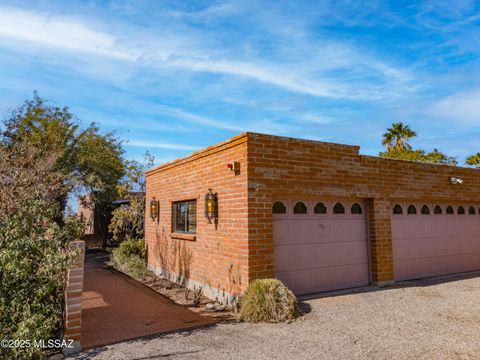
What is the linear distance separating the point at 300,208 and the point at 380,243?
2599 mm

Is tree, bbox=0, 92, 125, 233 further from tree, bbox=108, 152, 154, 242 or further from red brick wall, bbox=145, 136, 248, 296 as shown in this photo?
red brick wall, bbox=145, 136, 248, 296

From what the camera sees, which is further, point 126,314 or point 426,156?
point 426,156

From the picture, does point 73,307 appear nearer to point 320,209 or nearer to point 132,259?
point 320,209

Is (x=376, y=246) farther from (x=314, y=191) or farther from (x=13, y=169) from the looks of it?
(x=13, y=169)

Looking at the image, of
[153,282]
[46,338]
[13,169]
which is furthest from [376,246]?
[13,169]

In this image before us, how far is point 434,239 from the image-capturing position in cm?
Result: 1018

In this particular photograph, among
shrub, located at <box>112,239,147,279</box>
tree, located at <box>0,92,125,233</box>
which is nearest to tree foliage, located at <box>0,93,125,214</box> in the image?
tree, located at <box>0,92,125,233</box>

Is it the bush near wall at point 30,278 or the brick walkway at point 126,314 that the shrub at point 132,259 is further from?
the bush near wall at point 30,278

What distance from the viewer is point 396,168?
9320 millimetres

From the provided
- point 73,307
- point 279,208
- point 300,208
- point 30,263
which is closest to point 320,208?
point 300,208

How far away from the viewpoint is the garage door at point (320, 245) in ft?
24.6

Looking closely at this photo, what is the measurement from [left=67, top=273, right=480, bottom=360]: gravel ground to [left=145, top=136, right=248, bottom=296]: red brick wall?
4.96ft

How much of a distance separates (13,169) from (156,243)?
4822 mm

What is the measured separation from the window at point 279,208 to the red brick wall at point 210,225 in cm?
87
